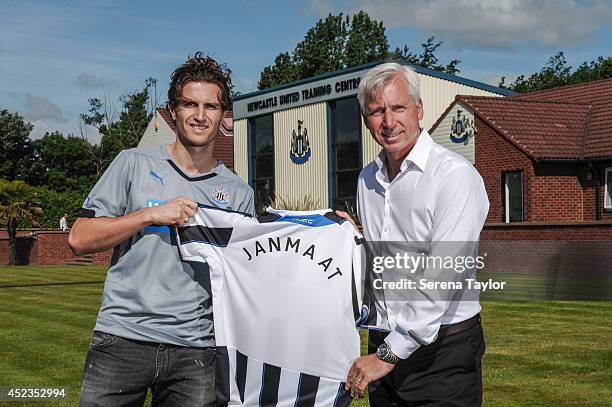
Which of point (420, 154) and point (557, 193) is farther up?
point (557, 193)

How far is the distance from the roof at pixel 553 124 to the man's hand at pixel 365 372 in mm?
23407

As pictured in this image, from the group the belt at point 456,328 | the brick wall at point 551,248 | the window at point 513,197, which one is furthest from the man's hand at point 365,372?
the window at point 513,197

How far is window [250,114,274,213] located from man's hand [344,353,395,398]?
35760 millimetres

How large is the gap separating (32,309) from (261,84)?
2678 inches

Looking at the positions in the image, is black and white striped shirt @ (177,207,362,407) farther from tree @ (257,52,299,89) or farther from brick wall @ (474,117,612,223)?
tree @ (257,52,299,89)

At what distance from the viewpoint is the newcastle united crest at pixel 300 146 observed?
3750cm

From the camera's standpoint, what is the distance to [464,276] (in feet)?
11.9

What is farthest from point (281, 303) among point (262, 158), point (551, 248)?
point (262, 158)

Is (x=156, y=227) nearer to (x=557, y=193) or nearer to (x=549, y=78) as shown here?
(x=557, y=193)

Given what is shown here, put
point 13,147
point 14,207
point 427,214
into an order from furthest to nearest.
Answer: point 13,147 < point 14,207 < point 427,214

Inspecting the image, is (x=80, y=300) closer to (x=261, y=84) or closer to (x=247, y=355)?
(x=247, y=355)

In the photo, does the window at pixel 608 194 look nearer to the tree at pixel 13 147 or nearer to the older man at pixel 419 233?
the older man at pixel 419 233

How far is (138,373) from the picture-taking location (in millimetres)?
3928

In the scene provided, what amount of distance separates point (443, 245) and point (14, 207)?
133ft
